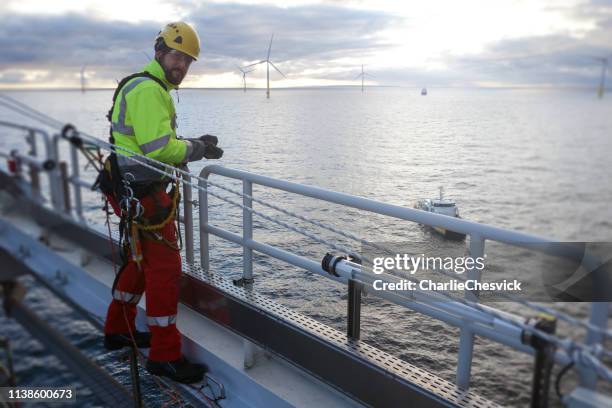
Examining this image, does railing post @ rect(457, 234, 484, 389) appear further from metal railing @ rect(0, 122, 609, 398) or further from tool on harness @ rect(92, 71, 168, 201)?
tool on harness @ rect(92, 71, 168, 201)

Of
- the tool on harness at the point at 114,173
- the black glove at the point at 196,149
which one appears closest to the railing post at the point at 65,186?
the tool on harness at the point at 114,173

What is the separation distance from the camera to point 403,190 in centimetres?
4338

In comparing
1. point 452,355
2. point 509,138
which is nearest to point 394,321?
point 452,355

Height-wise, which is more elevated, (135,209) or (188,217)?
(135,209)

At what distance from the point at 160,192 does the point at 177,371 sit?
1.08m

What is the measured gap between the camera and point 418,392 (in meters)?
2.46

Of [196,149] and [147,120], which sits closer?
[147,120]

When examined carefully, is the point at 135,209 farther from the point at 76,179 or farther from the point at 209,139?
the point at 76,179

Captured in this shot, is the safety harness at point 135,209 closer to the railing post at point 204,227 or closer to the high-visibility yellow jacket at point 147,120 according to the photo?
the high-visibility yellow jacket at point 147,120

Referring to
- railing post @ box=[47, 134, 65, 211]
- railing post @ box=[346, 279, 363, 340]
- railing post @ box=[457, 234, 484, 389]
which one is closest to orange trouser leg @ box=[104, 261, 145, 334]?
railing post @ box=[346, 279, 363, 340]

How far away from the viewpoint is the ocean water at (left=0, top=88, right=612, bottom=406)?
4441mm

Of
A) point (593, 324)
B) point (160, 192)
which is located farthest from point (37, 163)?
point (593, 324)

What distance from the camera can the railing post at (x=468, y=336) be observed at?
2336 mm

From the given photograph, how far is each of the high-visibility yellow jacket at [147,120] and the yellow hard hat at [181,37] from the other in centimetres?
15
